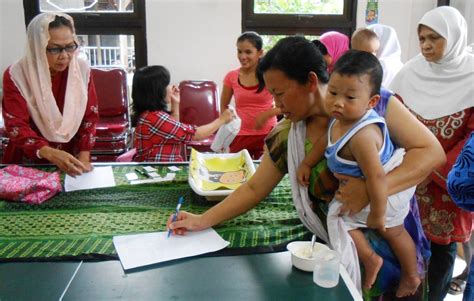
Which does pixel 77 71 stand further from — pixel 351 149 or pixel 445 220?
pixel 445 220

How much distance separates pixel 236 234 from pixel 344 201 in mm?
353

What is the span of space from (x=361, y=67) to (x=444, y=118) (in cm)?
94

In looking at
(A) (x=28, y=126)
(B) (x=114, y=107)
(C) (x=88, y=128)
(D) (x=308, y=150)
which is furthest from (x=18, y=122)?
(B) (x=114, y=107)

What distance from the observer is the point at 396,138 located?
1.22m

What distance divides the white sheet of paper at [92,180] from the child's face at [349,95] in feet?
3.29

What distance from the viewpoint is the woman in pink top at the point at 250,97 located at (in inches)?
118

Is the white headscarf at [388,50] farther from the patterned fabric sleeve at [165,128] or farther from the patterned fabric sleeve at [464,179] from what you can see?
the patterned fabric sleeve at [464,179]

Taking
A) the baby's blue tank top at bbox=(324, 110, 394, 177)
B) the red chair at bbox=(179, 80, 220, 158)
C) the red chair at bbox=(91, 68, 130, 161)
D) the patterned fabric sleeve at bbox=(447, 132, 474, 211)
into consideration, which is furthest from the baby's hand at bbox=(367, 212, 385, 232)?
the red chair at bbox=(91, 68, 130, 161)

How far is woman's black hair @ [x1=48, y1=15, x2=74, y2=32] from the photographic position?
6.44 ft

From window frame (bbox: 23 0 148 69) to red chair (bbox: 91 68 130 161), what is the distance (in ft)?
1.63

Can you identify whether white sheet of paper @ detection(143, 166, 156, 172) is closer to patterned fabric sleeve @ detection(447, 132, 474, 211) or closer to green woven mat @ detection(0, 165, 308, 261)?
green woven mat @ detection(0, 165, 308, 261)

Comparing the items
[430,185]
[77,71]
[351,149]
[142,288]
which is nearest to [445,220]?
[430,185]

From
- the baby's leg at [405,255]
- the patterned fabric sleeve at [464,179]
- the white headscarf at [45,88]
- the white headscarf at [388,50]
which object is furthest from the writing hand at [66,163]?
the white headscarf at [388,50]

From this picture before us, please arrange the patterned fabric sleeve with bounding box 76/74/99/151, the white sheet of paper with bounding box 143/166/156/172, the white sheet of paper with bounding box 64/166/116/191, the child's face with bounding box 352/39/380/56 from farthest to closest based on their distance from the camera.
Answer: the child's face with bounding box 352/39/380/56 → the patterned fabric sleeve with bounding box 76/74/99/151 → the white sheet of paper with bounding box 143/166/156/172 → the white sheet of paper with bounding box 64/166/116/191
